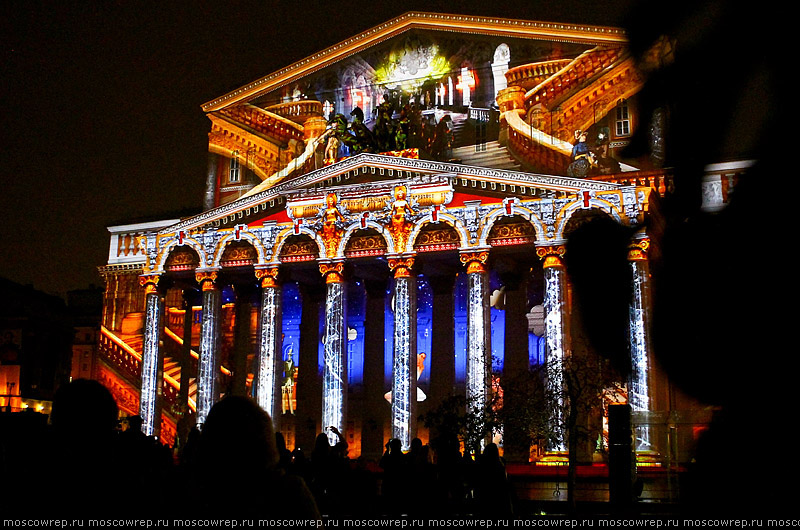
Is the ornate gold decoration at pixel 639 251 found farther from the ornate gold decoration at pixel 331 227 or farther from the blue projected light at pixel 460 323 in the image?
the ornate gold decoration at pixel 331 227

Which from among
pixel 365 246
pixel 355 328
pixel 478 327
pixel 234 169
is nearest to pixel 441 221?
pixel 365 246

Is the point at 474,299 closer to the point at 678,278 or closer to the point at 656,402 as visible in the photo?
the point at 656,402

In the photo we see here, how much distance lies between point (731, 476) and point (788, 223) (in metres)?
0.94

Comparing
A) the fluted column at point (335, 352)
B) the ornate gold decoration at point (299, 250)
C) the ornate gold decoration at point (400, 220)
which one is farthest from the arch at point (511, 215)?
the ornate gold decoration at point (299, 250)

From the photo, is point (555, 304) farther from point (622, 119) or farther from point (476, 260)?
point (622, 119)

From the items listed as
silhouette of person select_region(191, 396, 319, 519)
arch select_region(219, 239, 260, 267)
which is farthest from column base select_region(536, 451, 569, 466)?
silhouette of person select_region(191, 396, 319, 519)

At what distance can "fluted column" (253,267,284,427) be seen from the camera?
35.4m

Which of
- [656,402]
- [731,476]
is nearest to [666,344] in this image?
[731,476]

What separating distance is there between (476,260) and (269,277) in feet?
29.9

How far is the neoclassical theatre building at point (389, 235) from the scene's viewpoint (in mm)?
33719

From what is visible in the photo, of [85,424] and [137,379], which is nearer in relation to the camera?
[85,424]

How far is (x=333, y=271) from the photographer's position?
35688 millimetres

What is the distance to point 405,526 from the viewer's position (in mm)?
11516

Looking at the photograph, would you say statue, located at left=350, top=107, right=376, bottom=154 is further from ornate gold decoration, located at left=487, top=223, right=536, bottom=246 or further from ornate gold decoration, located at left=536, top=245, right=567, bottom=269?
ornate gold decoration, located at left=536, top=245, right=567, bottom=269
